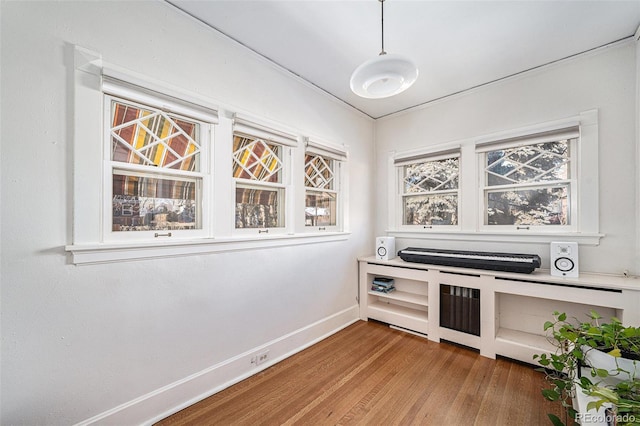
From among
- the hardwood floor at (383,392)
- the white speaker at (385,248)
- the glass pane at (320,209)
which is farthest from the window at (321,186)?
the hardwood floor at (383,392)

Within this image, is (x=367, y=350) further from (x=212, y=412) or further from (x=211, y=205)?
(x=211, y=205)

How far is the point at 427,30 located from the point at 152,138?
2.25 meters

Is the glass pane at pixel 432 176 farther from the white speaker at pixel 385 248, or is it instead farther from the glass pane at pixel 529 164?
the white speaker at pixel 385 248

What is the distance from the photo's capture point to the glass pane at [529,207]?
2514 millimetres

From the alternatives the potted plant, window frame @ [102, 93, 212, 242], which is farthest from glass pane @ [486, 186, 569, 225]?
window frame @ [102, 93, 212, 242]

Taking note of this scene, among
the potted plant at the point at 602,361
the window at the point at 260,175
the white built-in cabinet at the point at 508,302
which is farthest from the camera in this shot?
the window at the point at 260,175

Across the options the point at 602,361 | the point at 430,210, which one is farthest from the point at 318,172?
the point at 602,361

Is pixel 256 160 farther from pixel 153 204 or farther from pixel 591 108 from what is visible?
pixel 591 108

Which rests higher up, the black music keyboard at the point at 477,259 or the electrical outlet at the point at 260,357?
the black music keyboard at the point at 477,259

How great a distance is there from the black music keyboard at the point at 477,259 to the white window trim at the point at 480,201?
0.22 metres

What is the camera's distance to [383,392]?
1.97m

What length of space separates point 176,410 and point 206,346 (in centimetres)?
41

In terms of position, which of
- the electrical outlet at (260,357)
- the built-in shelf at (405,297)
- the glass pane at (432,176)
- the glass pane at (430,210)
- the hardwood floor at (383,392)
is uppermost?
the glass pane at (432,176)

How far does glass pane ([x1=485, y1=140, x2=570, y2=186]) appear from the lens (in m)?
2.52
